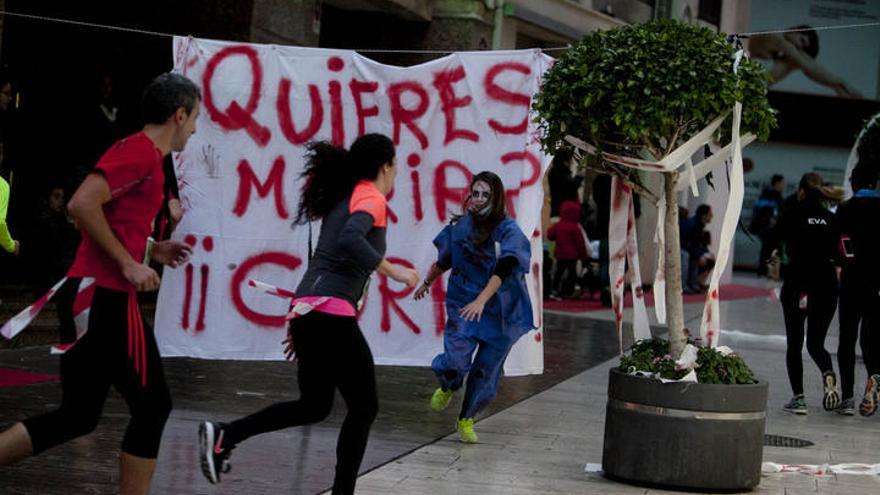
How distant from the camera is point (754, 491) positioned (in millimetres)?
7785

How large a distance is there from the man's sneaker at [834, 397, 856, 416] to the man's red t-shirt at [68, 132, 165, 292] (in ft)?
23.4

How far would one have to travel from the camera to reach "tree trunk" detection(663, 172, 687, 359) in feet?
26.0

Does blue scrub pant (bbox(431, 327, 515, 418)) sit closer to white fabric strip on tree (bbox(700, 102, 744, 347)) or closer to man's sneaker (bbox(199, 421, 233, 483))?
white fabric strip on tree (bbox(700, 102, 744, 347))

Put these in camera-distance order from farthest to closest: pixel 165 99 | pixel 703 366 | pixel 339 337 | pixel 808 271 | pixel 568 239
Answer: pixel 568 239, pixel 808 271, pixel 703 366, pixel 339 337, pixel 165 99

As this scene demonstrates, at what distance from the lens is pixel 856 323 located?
11266 mm

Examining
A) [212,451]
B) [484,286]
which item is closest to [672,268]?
[484,286]

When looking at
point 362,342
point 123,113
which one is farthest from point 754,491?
point 123,113

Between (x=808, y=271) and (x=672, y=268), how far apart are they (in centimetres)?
323

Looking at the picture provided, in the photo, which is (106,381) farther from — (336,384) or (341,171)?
(341,171)

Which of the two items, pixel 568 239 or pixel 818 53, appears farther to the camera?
pixel 818 53

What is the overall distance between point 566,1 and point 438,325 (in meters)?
13.8

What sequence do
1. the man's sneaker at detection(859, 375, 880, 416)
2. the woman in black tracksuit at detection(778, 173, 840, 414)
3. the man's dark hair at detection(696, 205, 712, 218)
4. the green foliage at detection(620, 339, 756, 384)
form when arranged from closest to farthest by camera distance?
the green foliage at detection(620, 339, 756, 384), the woman in black tracksuit at detection(778, 173, 840, 414), the man's sneaker at detection(859, 375, 880, 416), the man's dark hair at detection(696, 205, 712, 218)

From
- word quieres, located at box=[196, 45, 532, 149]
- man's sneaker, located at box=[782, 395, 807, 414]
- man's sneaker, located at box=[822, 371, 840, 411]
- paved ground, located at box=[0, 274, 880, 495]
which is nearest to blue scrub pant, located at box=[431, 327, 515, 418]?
paved ground, located at box=[0, 274, 880, 495]

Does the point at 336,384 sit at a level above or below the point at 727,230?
below
